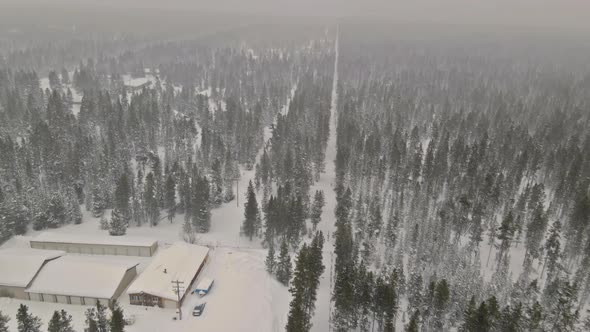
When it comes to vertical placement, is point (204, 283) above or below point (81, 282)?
below

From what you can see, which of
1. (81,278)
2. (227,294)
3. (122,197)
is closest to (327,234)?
(227,294)

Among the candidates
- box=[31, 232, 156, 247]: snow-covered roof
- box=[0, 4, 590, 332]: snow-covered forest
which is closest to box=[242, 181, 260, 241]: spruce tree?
box=[0, 4, 590, 332]: snow-covered forest

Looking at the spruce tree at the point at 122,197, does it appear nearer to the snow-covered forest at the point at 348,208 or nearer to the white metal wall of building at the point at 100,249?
the snow-covered forest at the point at 348,208

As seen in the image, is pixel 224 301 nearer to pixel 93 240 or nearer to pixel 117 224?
pixel 93 240

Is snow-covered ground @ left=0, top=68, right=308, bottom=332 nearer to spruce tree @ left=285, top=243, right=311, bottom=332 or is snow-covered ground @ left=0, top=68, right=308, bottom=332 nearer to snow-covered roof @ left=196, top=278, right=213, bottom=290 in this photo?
snow-covered roof @ left=196, top=278, right=213, bottom=290

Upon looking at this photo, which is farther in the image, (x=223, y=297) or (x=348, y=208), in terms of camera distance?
(x=348, y=208)

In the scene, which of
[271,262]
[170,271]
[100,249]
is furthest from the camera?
[100,249]

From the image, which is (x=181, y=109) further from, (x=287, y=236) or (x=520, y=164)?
(x=520, y=164)
